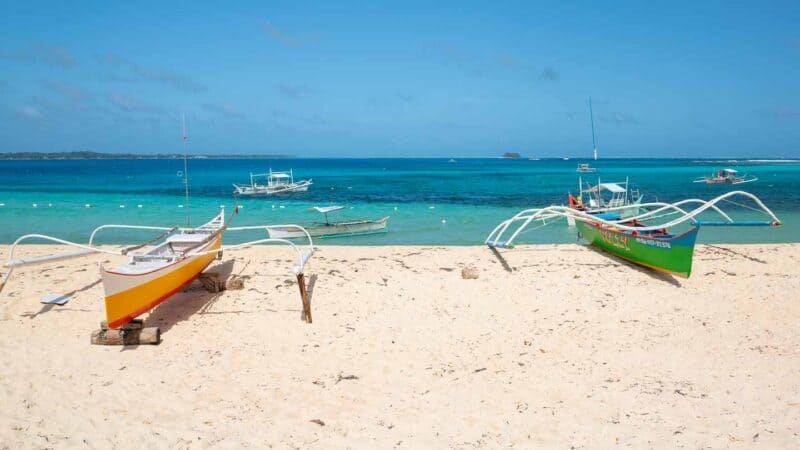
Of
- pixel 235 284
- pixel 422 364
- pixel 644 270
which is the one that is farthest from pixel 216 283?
pixel 644 270

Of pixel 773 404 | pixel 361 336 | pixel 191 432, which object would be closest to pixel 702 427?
pixel 773 404

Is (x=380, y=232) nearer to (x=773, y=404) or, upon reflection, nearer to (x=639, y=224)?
(x=639, y=224)

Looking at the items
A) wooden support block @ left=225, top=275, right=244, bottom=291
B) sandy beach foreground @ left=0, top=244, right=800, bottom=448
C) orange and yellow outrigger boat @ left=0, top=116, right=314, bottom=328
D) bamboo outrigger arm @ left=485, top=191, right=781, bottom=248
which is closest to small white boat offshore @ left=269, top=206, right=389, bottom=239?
bamboo outrigger arm @ left=485, top=191, right=781, bottom=248

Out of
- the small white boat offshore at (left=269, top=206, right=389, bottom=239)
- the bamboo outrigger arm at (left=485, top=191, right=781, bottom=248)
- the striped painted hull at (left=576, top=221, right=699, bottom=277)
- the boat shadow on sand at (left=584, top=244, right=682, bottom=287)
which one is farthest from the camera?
the small white boat offshore at (left=269, top=206, right=389, bottom=239)

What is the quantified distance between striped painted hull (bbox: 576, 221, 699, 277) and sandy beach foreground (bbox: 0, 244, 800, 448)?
369mm

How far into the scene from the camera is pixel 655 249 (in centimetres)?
910

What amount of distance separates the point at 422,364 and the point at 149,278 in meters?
3.63

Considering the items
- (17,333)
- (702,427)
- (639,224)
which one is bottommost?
(702,427)

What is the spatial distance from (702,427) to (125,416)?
5373 mm

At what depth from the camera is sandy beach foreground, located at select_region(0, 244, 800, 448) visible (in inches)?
177

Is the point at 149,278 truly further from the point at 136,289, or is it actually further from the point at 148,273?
the point at 136,289

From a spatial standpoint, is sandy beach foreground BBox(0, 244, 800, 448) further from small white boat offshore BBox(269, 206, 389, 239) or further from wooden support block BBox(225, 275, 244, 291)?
small white boat offshore BBox(269, 206, 389, 239)

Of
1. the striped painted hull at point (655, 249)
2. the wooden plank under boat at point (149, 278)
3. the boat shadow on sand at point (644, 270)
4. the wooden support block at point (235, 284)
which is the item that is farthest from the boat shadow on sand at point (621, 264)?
the wooden plank under boat at point (149, 278)

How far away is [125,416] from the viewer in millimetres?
4758
